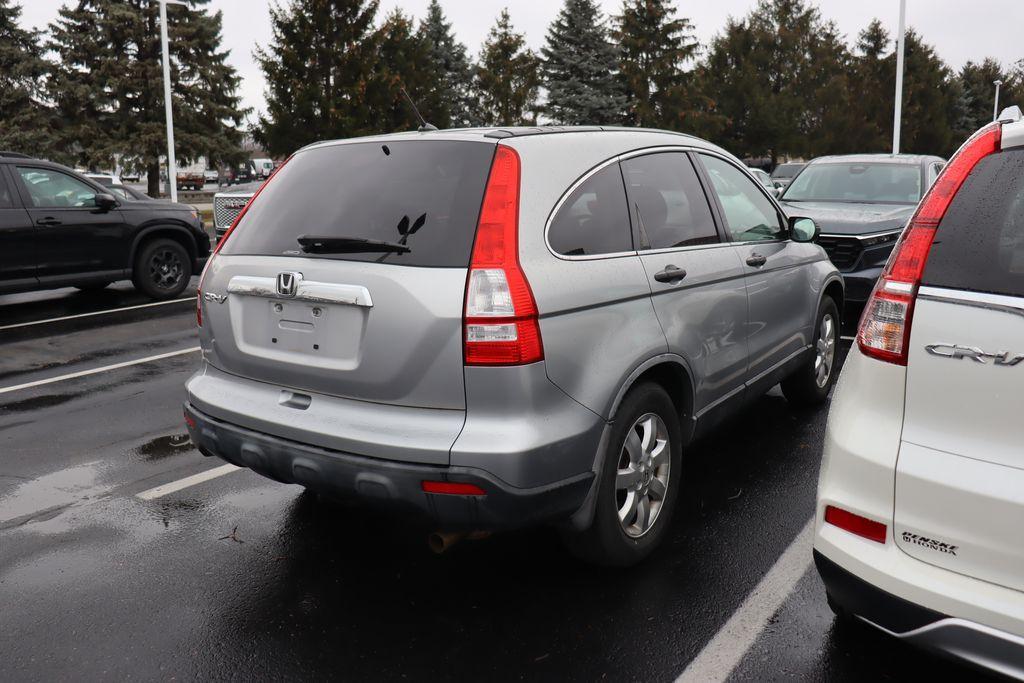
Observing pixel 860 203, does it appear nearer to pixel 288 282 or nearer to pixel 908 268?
pixel 908 268

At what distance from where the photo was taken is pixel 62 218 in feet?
33.0

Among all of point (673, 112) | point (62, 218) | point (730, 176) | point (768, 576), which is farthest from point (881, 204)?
point (673, 112)

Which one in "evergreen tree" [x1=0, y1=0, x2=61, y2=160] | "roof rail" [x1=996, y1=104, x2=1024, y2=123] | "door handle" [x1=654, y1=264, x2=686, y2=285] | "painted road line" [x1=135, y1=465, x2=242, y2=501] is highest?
"evergreen tree" [x1=0, y1=0, x2=61, y2=160]

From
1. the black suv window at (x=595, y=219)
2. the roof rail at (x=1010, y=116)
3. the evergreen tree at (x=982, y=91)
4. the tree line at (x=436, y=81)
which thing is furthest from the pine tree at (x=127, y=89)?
the evergreen tree at (x=982, y=91)

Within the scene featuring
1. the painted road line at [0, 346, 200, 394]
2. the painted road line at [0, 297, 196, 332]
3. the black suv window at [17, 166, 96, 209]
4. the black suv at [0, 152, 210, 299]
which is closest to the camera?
the painted road line at [0, 346, 200, 394]

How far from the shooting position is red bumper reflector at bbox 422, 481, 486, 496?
297 centimetres

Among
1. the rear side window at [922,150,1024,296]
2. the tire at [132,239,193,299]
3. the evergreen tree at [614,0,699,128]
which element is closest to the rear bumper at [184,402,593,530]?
the rear side window at [922,150,1024,296]

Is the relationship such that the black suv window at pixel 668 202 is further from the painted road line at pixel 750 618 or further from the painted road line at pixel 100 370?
the painted road line at pixel 100 370

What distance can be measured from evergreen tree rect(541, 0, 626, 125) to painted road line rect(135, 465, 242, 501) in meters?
45.3

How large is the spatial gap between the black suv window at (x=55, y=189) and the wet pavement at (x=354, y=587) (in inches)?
219

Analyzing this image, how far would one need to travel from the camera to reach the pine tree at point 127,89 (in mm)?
37156

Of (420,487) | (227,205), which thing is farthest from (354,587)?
(227,205)

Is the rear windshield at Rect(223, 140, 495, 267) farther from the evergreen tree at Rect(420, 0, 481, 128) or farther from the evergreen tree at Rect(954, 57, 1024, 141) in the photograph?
the evergreen tree at Rect(954, 57, 1024, 141)

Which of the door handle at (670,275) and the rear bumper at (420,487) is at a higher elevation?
the door handle at (670,275)
